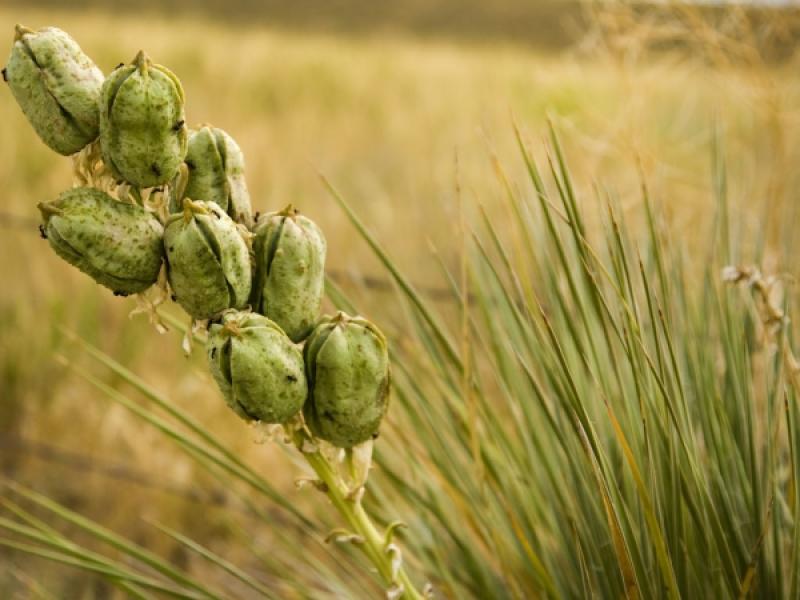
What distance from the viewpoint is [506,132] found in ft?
15.9

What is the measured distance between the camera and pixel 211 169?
20.5 inches

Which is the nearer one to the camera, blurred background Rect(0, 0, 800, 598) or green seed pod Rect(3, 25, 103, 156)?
green seed pod Rect(3, 25, 103, 156)

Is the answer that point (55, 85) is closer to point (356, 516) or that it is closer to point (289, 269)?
point (289, 269)

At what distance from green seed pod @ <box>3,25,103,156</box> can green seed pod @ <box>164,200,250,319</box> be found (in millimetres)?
74

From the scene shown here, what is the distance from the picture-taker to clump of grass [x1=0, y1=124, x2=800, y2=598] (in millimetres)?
581

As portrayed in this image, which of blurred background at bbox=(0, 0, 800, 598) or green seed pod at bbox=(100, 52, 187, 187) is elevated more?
blurred background at bbox=(0, 0, 800, 598)

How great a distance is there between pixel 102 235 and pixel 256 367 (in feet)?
0.35

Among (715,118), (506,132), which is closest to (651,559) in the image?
(715,118)

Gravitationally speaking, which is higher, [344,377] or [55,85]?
[55,85]

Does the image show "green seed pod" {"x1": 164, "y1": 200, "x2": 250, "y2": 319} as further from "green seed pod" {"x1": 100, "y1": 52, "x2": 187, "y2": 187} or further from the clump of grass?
the clump of grass

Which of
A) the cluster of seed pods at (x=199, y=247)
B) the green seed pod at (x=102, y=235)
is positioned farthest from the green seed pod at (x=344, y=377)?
the green seed pod at (x=102, y=235)

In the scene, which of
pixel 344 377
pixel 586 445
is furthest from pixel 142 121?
pixel 586 445

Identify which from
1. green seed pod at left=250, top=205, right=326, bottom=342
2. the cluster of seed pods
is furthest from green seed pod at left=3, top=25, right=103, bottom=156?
green seed pod at left=250, top=205, right=326, bottom=342

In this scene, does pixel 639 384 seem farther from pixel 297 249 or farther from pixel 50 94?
pixel 50 94
